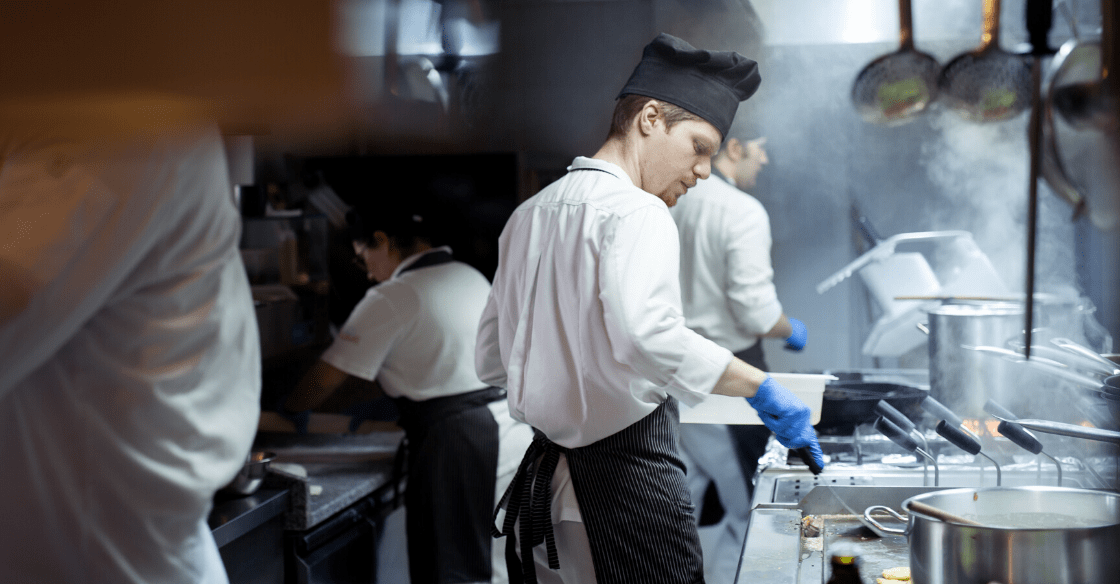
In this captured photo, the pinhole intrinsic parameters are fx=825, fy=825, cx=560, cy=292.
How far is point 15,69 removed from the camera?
39.1 inches

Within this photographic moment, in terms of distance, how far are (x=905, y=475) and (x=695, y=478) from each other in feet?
1.34

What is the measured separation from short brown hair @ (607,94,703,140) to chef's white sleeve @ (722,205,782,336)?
0.38m

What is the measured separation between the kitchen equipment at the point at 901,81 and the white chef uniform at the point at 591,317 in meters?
0.40

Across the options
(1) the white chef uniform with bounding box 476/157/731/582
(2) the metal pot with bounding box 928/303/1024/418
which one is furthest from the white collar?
(2) the metal pot with bounding box 928/303/1024/418

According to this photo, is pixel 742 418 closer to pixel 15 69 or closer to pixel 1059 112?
pixel 1059 112

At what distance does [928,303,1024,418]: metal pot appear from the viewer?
1396 mm

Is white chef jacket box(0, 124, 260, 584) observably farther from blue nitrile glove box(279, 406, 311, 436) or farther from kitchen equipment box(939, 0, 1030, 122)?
kitchen equipment box(939, 0, 1030, 122)

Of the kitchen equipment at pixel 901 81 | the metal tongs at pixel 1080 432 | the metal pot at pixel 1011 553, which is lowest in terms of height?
the metal pot at pixel 1011 553

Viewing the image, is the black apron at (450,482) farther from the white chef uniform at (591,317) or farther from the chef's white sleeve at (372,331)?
the white chef uniform at (591,317)

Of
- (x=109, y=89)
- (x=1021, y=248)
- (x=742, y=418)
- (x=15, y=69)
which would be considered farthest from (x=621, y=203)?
(x=1021, y=248)

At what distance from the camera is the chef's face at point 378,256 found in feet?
4.65

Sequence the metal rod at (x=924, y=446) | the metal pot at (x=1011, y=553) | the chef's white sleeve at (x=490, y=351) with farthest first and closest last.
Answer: the chef's white sleeve at (x=490, y=351), the metal rod at (x=924, y=446), the metal pot at (x=1011, y=553)

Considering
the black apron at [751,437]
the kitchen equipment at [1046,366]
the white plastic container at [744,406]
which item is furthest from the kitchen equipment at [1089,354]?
the black apron at [751,437]

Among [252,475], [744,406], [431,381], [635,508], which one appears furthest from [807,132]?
[252,475]
